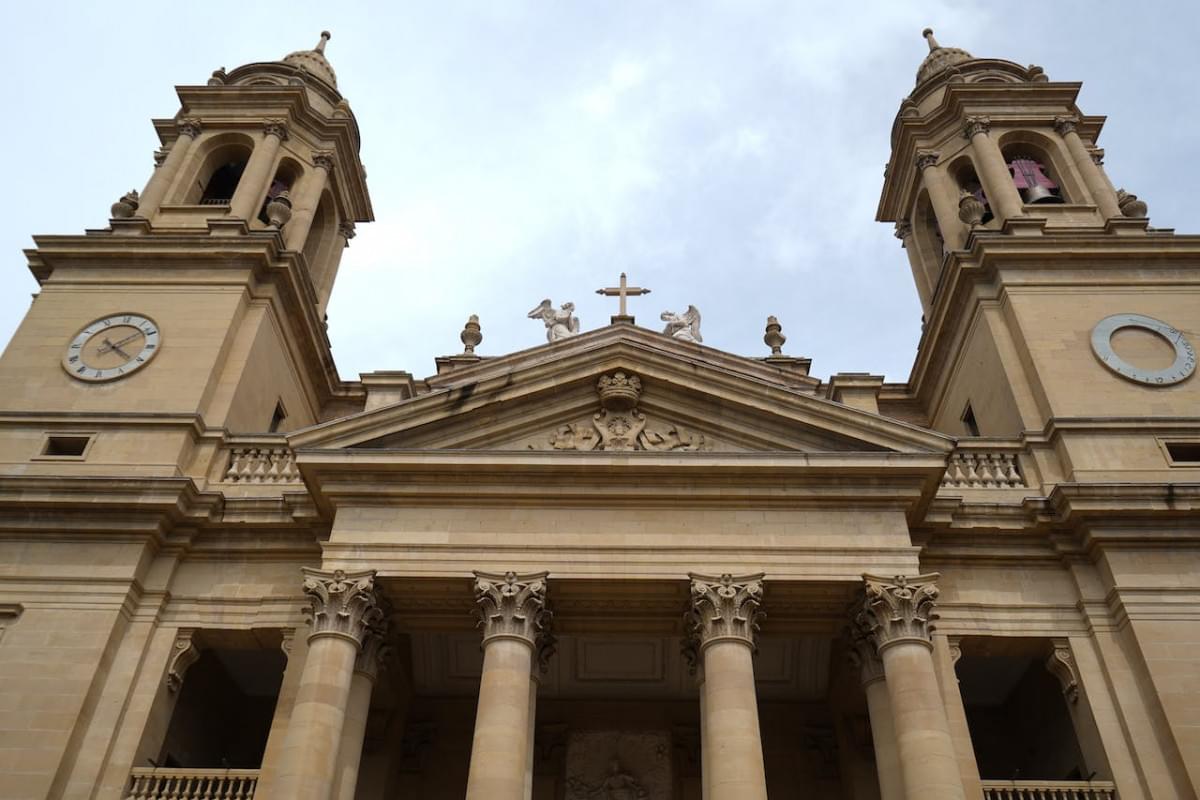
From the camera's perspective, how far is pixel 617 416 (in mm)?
17484

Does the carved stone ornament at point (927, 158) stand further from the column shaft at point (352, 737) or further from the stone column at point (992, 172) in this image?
the column shaft at point (352, 737)

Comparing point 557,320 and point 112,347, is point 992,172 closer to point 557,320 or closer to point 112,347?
point 557,320

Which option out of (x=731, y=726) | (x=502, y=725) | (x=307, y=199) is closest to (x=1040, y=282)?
(x=731, y=726)

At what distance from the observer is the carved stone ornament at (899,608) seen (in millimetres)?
14602

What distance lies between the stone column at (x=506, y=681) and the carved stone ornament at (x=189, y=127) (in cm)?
1532

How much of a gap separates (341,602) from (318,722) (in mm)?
1782

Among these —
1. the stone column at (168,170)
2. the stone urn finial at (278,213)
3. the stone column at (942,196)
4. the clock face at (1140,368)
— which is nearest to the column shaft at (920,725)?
the clock face at (1140,368)

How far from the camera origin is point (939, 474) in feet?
52.0

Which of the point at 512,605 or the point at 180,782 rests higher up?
the point at 512,605

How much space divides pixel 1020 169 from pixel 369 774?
19.7 meters

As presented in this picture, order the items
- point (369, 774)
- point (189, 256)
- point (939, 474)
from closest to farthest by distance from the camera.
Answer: point (939, 474)
point (369, 774)
point (189, 256)

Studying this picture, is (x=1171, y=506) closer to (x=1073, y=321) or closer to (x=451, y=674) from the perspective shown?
(x=1073, y=321)

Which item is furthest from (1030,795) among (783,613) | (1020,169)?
(1020,169)

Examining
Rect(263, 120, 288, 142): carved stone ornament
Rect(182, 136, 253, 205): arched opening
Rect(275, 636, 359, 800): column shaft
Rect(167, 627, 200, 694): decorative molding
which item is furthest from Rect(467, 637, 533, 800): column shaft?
Rect(263, 120, 288, 142): carved stone ornament
